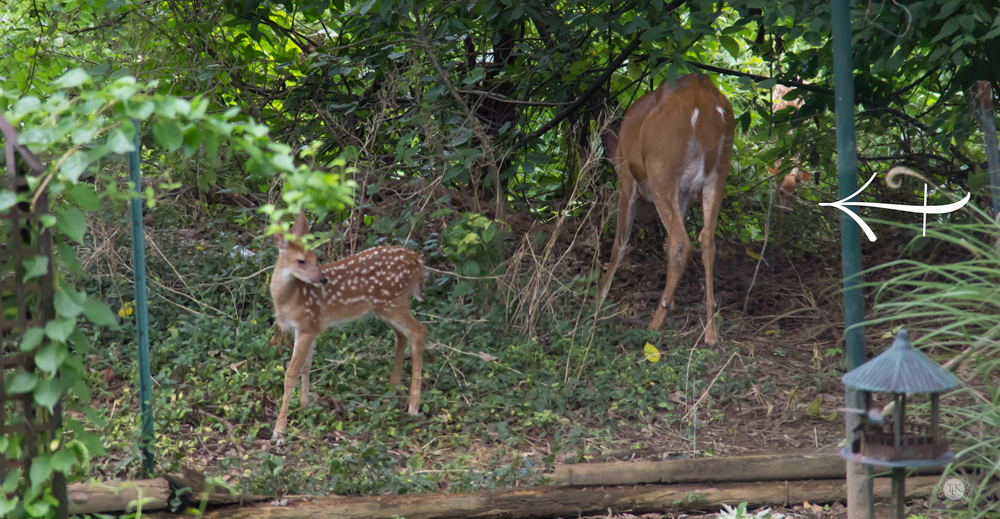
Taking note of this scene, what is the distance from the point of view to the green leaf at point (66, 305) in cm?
271

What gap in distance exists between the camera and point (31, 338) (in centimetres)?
269

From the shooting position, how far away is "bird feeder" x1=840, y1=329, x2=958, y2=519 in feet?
8.84

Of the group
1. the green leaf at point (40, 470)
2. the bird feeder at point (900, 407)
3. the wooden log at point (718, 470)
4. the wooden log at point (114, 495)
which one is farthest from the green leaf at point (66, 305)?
the bird feeder at point (900, 407)

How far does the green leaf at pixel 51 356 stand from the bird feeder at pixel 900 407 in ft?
8.15

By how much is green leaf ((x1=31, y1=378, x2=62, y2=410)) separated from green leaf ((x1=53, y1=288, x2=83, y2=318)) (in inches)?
8.5

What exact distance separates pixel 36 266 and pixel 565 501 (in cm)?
242

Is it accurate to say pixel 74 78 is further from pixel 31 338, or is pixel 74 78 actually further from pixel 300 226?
pixel 300 226

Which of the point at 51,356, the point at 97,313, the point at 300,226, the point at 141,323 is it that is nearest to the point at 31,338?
the point at 51,356

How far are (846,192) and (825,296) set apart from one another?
149 inches

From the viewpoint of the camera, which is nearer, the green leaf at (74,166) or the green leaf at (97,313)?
the green leaf at (74,166)

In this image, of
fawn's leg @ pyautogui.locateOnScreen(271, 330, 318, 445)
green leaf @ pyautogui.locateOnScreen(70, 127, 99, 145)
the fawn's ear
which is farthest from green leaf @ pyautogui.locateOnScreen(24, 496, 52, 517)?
the fawn's ear

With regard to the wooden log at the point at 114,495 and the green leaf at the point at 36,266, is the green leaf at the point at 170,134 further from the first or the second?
the wooden log at the point at 114,495

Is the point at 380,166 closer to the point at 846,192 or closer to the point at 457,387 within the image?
the point at 457,387

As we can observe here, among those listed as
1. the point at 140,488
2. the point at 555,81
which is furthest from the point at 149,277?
the point at 555,81
